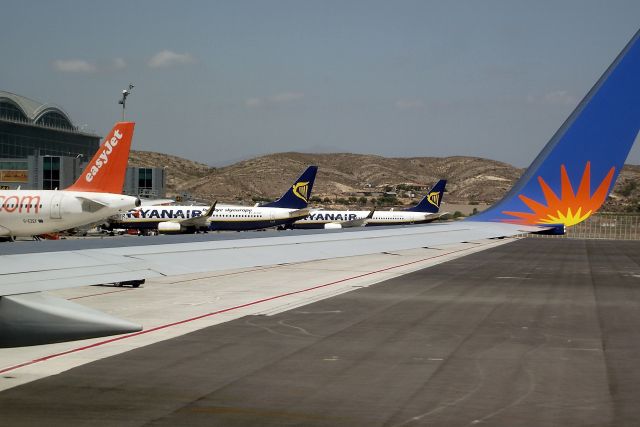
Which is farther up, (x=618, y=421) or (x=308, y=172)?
(x=308, y=172)

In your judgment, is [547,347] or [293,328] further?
[293,328]

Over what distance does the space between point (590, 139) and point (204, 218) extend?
205 feet

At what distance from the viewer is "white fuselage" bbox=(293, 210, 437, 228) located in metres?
84.1

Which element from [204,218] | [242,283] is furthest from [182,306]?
[204,218]

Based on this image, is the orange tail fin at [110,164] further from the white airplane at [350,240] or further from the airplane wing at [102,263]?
the airplane wing at [102,263]

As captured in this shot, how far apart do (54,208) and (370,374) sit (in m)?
27.3

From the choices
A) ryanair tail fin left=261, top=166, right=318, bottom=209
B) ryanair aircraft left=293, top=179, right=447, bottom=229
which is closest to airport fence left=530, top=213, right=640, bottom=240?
ryanair aircraft left=293, top=179, right=447, bottom=229

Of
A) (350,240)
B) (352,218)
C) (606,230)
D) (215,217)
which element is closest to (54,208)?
(350,240)

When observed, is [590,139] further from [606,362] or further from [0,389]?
[0,389]

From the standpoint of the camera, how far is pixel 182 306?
2262cm

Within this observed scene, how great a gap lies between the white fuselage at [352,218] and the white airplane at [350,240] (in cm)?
7348

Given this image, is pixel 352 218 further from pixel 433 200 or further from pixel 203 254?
pixel 203 254

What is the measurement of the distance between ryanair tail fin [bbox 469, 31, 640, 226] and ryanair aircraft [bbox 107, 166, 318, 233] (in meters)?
58.6

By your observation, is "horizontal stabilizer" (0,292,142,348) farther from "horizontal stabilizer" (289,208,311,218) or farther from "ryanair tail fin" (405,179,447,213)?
"ryanair tail fin" (405,179,447,213)
